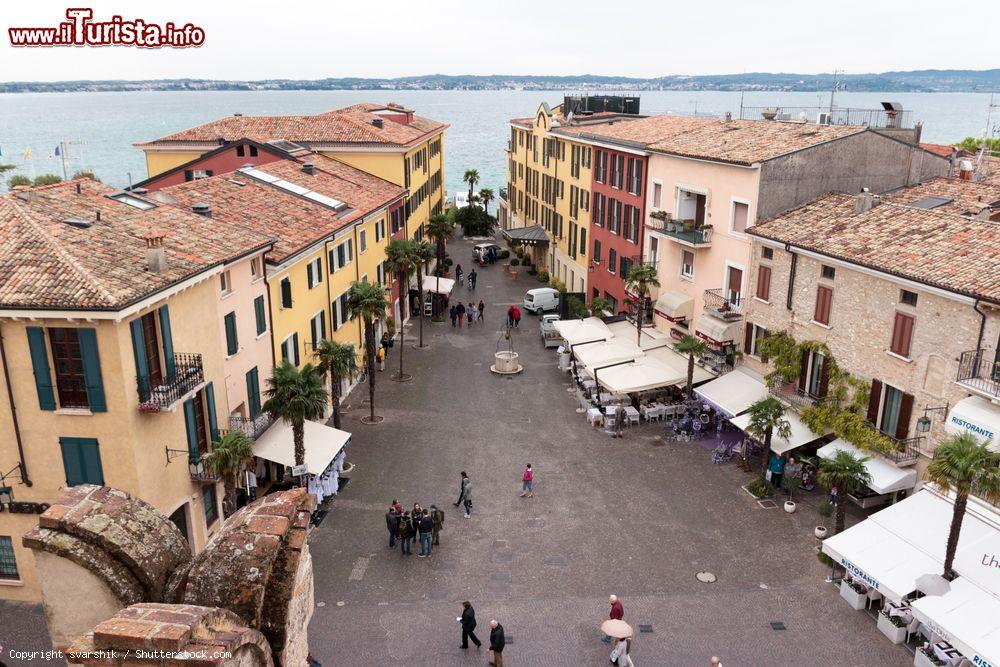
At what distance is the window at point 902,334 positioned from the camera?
22922 mm

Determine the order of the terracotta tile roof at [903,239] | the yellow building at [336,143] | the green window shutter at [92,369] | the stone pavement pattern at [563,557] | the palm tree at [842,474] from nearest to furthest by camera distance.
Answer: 1. the green window shutter at [92,369]
2. the stone pavement pattern at [563,557]
3. the terracotta tile roof at [903,239]
4. the palm tree at [842,474]
5. the yellow building at [336,143]

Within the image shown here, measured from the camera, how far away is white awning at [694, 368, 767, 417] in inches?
1157

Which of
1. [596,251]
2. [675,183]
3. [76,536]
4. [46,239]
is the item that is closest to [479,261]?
[596,251]

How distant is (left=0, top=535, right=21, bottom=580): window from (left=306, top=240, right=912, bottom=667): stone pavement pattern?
316 inches

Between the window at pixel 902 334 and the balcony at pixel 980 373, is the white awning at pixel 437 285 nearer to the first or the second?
the window at pixel 902 334

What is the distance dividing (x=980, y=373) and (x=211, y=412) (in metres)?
22.0

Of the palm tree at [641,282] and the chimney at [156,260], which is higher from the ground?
the chimney at [156,260]

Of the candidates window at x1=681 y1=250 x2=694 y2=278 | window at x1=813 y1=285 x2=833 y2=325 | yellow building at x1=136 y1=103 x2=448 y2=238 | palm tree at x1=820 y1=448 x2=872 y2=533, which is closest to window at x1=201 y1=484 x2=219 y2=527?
palm tree at x1=820 y1=448 x2=872 y2=533

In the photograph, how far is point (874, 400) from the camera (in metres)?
24.4

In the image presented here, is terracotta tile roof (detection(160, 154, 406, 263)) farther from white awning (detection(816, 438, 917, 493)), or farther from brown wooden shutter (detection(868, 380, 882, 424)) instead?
white awning (detection(816, 438, 917, 493))

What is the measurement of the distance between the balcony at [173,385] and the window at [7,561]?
5.87m

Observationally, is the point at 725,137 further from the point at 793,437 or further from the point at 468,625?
the point at 468,625

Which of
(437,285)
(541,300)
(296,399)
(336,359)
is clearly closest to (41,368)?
(296,399)

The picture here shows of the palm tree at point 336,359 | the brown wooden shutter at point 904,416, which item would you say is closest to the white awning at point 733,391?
the brown wooden shutter at point 904,416
